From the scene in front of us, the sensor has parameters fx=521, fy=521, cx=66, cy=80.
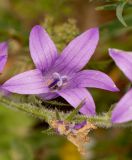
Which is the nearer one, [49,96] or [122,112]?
[122,112]

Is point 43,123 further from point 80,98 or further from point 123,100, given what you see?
point 123,100

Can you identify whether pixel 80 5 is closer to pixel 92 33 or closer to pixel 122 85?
pixel 122 85

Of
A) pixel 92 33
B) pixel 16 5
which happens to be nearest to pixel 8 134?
pixel 16 5

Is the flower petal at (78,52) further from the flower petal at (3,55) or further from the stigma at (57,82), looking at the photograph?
the flower petal at (3,55)

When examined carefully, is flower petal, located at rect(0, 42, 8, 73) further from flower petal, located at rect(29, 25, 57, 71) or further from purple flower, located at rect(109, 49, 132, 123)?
purple flower, located at rect(109, 49, 132, 123)

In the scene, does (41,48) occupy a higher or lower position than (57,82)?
higher

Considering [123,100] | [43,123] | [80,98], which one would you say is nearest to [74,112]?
[80,98]

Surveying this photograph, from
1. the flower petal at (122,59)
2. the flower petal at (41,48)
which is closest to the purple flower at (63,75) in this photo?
the flower petal at (41,48)
